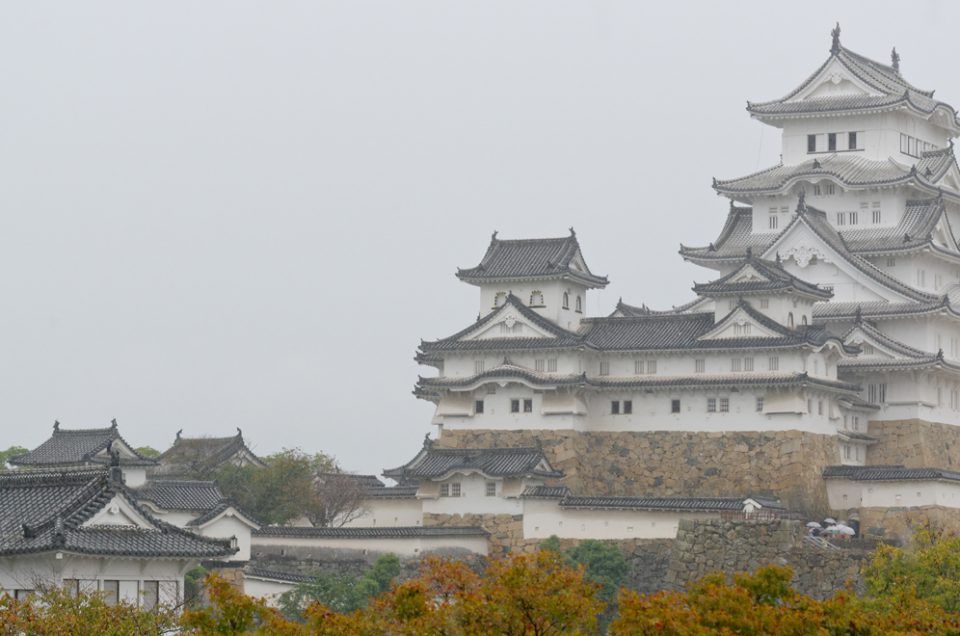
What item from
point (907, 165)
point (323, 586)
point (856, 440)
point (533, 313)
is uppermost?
point (907, 165)

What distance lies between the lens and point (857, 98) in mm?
75062

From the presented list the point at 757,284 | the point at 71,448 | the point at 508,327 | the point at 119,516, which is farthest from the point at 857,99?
the point at 119,516

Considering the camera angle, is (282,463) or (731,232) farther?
(731,232)

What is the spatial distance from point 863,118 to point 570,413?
58.7 ft

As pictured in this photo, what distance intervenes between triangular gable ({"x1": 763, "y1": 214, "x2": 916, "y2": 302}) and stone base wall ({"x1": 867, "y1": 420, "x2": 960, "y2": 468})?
474 cm

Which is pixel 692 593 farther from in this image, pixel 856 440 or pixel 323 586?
pixel 856 440

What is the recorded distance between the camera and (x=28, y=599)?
32.7 meters

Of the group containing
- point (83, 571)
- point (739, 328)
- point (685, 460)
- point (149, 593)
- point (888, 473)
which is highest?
point (739, 328)

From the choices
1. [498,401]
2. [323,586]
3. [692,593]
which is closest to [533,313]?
[498,401]

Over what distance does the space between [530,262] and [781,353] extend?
9.87 m

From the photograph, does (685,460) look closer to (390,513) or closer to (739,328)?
(739,328)

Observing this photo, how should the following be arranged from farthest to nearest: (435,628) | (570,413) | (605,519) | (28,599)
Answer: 1. (570,413)
2. (605,519)
3. (28,599)
4. (435,628)

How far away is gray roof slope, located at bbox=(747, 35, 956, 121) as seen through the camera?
74.3 meters

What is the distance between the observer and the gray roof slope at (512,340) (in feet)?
220
